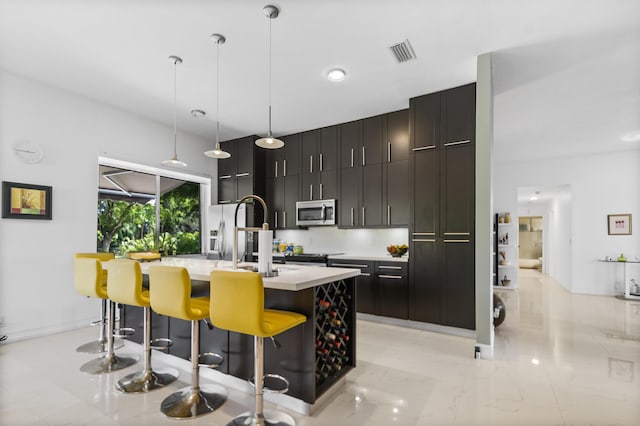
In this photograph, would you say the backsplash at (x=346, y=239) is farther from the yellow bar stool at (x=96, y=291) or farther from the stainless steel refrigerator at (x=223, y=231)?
the yellow bar stool at (x=96, y=291)

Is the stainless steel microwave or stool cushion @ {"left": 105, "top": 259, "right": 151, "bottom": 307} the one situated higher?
the stainless steel microwave

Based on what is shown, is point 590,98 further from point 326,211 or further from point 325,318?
point 325,318

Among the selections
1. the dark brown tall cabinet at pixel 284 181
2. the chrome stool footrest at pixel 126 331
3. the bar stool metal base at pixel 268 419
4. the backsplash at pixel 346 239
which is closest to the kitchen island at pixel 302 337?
the bar stool metal base at pixel 268 419

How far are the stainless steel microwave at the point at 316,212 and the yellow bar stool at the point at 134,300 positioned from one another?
3015 mm

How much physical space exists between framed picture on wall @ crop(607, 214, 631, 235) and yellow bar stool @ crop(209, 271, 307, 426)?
757cm

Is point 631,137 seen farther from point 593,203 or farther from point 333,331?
point 333,331

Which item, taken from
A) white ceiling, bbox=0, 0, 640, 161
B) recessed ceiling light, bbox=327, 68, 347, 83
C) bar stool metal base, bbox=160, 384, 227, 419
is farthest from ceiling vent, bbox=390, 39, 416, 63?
bar stool metal base, bbox=160, 384, 227, 419

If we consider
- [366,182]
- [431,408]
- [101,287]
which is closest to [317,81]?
[366,182]

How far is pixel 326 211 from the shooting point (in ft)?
17.1

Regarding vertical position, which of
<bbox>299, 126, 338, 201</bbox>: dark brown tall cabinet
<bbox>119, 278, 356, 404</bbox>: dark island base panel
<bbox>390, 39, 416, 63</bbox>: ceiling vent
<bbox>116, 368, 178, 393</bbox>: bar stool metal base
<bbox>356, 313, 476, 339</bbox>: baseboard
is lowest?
<bbox>356, 313, 476, 339</bbox>: baseboard

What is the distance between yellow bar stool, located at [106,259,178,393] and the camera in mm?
2504

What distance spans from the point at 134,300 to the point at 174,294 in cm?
61

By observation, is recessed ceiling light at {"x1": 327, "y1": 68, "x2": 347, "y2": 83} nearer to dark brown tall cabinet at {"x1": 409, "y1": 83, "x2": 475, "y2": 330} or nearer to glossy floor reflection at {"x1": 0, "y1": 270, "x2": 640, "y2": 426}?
dark brown tall cabinet at {"x1": 409, "y1": 83, "x2": 475, "y2": 330}

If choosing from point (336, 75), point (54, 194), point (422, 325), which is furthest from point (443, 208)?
point (54, 194)
